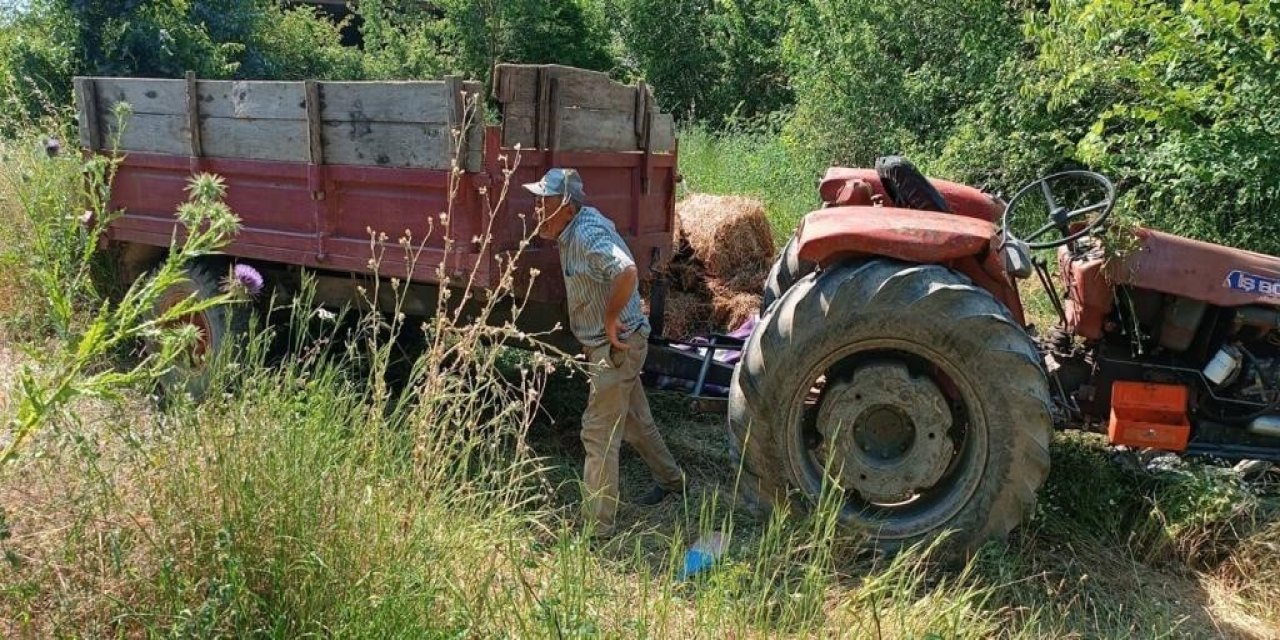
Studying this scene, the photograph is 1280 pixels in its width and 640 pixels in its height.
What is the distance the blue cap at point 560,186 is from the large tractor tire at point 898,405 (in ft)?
3.16

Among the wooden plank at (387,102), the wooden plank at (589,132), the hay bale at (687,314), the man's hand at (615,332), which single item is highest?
the wooden plank at (387,102)

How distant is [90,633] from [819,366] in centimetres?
248

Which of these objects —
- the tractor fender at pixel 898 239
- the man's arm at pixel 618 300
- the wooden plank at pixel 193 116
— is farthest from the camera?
the wooden plank at pixel 193 116

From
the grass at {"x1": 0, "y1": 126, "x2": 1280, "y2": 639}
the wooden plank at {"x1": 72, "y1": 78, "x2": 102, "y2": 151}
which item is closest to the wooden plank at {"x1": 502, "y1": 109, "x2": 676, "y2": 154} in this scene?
the grass at {"x1": 0, "y1": 126, "x2": 1280, "y2": 639}

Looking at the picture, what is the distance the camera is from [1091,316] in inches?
149

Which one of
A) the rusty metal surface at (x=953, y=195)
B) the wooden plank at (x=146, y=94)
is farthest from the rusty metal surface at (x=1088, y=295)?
the wooden plank at (x=146, y=94)

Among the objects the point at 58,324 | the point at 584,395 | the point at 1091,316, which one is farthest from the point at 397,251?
the point at 1091,316

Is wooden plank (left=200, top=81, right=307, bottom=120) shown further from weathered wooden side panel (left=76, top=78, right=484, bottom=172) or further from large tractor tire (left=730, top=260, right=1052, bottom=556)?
large tractor tire (left=730, top=260, right=1052, bottom=556)

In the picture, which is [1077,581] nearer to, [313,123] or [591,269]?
[591,269]

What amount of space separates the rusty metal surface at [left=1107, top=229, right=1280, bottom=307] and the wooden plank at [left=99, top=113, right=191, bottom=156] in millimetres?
4608

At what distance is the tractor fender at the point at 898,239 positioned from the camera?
3.49m

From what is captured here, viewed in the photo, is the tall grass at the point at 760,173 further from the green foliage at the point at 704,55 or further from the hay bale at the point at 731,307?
the green foliage at the point at 704,55

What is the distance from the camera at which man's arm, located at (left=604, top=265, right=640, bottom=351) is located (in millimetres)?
3789

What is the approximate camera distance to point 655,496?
171 inches
